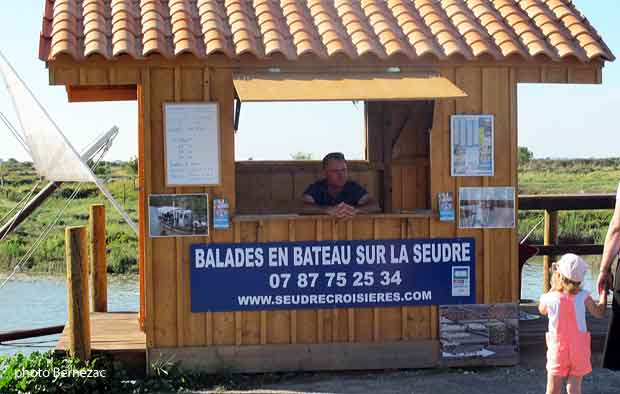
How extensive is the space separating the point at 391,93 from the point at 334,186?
141cm

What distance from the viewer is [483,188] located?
8.50 meters

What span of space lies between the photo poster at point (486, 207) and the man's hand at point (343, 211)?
0.95 meters

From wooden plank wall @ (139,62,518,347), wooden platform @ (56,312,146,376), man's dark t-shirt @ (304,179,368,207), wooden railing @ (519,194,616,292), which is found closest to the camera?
wooden plank wall @ (139,62,518,347)

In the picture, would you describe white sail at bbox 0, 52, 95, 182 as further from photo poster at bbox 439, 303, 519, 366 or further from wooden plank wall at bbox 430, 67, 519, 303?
photo poster at bbox 439, 303, 519, 366

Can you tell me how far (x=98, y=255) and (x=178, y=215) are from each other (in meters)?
2.64

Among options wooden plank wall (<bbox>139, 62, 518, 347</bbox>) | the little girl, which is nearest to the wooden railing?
wooden plank wall (<bbox>139, 62, 518, 347</bbox>)

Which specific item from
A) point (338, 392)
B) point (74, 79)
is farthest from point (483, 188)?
point (74, 79)

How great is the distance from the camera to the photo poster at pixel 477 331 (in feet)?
28.1

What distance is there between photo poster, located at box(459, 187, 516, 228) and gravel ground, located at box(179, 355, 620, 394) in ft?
4.06

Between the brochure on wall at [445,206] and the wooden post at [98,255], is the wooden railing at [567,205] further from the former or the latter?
the wooden post at [98,255]

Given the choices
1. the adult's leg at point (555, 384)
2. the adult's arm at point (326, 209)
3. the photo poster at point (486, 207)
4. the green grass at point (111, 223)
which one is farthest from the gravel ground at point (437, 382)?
the green grass at point (111, 223)

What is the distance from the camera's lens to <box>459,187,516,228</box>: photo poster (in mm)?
8492

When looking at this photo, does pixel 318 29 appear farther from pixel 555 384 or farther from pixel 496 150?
pixel 555 384

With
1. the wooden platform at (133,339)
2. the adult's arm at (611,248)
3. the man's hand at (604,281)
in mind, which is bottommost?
the wooden platform at (133,339)
